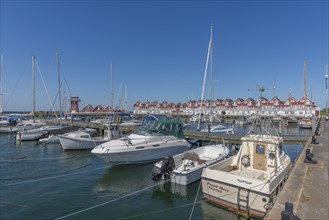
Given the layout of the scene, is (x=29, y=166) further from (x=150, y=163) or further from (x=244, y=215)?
(x=244, y=215)

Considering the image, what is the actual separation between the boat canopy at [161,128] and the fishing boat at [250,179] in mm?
8241

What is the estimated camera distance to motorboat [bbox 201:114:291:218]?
8236mm

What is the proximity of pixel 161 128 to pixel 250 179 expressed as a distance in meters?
11.2

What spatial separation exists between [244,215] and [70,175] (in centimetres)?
1169

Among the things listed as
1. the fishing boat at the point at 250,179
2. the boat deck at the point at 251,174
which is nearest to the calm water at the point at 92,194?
the fishing boat at the point at 250,179

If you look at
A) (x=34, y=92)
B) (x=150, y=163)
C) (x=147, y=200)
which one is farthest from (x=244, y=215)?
(x=34, y=92)

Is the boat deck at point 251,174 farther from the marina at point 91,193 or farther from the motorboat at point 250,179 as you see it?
the marina at point 91,193

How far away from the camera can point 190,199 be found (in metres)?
11.0

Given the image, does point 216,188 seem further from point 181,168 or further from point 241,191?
point 181,168

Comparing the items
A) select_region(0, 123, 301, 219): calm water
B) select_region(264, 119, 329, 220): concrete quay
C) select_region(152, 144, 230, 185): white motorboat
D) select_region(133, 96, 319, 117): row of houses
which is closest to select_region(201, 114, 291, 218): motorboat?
select_region(264, 119, 329, 220): concrete quay

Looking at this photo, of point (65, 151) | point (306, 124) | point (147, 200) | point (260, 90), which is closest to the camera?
point (147, 200)

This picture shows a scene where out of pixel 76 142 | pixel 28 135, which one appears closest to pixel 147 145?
pixel 76 142

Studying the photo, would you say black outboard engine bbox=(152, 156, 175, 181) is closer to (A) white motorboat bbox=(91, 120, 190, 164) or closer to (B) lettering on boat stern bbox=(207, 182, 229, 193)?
(B) lettering on boat stern bbox=(207, 182, 229, 193)

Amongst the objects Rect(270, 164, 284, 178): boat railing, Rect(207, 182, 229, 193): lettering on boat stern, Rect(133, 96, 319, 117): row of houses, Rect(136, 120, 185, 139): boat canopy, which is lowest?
Rect(207, 182, 229, 193): lettering on boat stern
